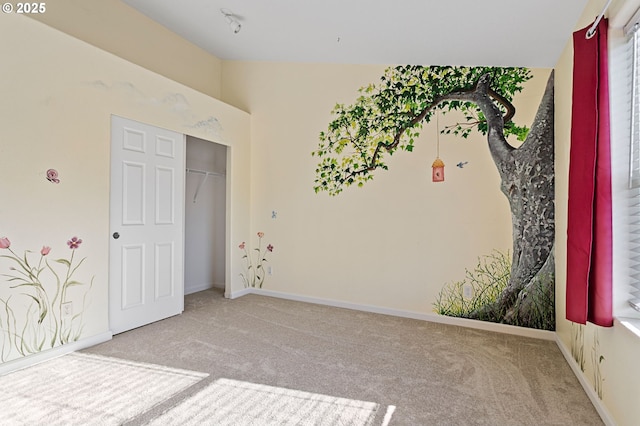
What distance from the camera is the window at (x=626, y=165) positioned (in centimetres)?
184

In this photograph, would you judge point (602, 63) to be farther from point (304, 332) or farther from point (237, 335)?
point (237, 335)

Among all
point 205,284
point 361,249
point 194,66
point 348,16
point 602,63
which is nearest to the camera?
point 602,63

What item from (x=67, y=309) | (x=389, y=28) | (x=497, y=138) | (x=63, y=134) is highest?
(x=389, y=28)

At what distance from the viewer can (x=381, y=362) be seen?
8.77 ft

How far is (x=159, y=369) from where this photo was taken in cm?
252

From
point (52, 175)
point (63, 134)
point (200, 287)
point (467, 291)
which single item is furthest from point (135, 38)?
point (467, 291)

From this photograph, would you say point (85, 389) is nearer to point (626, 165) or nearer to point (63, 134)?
point (63, 134)

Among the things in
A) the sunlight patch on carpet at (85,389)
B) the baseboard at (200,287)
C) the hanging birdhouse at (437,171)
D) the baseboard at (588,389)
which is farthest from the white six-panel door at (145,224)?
the baseboard at (588,389)

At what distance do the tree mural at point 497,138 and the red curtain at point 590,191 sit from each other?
1.13 m

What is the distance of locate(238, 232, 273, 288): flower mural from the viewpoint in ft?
15.8

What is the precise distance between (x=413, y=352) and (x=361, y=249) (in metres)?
1.47

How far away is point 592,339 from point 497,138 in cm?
192

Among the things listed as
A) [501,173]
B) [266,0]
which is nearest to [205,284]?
[266,0]

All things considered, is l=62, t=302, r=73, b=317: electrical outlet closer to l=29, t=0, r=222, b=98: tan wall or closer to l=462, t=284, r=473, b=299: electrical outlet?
l=29, t=0, r=222, b=98: tan wall
